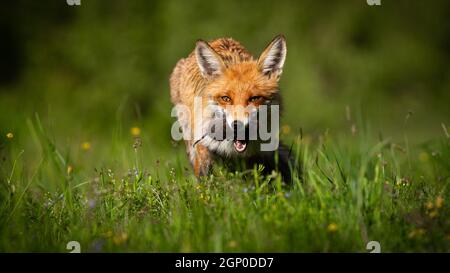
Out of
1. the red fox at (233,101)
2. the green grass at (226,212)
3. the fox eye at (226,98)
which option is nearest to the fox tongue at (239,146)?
the red fox at (233,101)

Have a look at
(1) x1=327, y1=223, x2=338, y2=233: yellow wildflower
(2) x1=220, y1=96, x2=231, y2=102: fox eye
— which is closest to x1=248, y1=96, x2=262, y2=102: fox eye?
(2) x1=220, y1=96, x2=231, y2=102: fox eye

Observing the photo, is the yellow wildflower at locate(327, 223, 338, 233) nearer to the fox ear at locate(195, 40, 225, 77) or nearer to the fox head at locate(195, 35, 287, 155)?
the fox head at locate(195, 35, 287, 155)

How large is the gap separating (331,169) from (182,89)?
256 centimetres

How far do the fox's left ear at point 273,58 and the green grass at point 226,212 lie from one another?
1050mm

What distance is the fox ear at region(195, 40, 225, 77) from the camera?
19.2 ft

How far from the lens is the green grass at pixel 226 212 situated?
396cm

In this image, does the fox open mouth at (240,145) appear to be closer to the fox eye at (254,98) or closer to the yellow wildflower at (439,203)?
the fox eye at (254,98)

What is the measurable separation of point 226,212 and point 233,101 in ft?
5.45

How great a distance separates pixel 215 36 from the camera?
46.6 ft

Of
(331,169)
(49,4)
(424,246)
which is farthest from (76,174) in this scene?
(49,4)

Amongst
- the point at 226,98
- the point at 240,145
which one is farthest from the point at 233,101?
the point at 240,145

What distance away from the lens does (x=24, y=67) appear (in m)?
15.7

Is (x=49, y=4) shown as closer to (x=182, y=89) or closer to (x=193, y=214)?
(x=182, y=89)

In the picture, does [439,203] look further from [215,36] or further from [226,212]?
[215,36]
